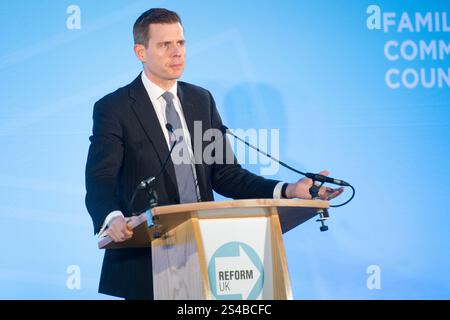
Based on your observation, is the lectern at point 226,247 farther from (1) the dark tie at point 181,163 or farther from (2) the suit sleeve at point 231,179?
(2) the suit sleeve at point 231,179

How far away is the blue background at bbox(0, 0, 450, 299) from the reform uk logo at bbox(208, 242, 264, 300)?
1608mm

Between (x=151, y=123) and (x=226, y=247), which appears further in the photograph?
(x=151, y=123)

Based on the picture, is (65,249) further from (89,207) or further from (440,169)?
(440,169)

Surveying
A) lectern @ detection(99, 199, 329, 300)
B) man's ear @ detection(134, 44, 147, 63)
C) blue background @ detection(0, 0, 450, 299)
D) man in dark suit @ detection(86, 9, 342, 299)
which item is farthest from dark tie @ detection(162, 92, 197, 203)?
blue background @ detection(0, 0, 450, 299)

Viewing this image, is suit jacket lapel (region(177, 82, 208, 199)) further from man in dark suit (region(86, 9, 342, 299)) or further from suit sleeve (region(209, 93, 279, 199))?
→ suit sleeve (region(209, 93, 279, 199))

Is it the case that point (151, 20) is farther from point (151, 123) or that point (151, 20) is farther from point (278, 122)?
point (278, 122)

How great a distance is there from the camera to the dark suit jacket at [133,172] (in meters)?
3.05

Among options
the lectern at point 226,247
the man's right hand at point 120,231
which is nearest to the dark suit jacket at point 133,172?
the man's right hand at point 120,231

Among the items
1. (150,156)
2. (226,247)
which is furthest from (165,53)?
(226,247)

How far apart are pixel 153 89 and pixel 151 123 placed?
23cm

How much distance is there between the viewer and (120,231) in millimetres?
2609

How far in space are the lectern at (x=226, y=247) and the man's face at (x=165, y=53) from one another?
961mm
